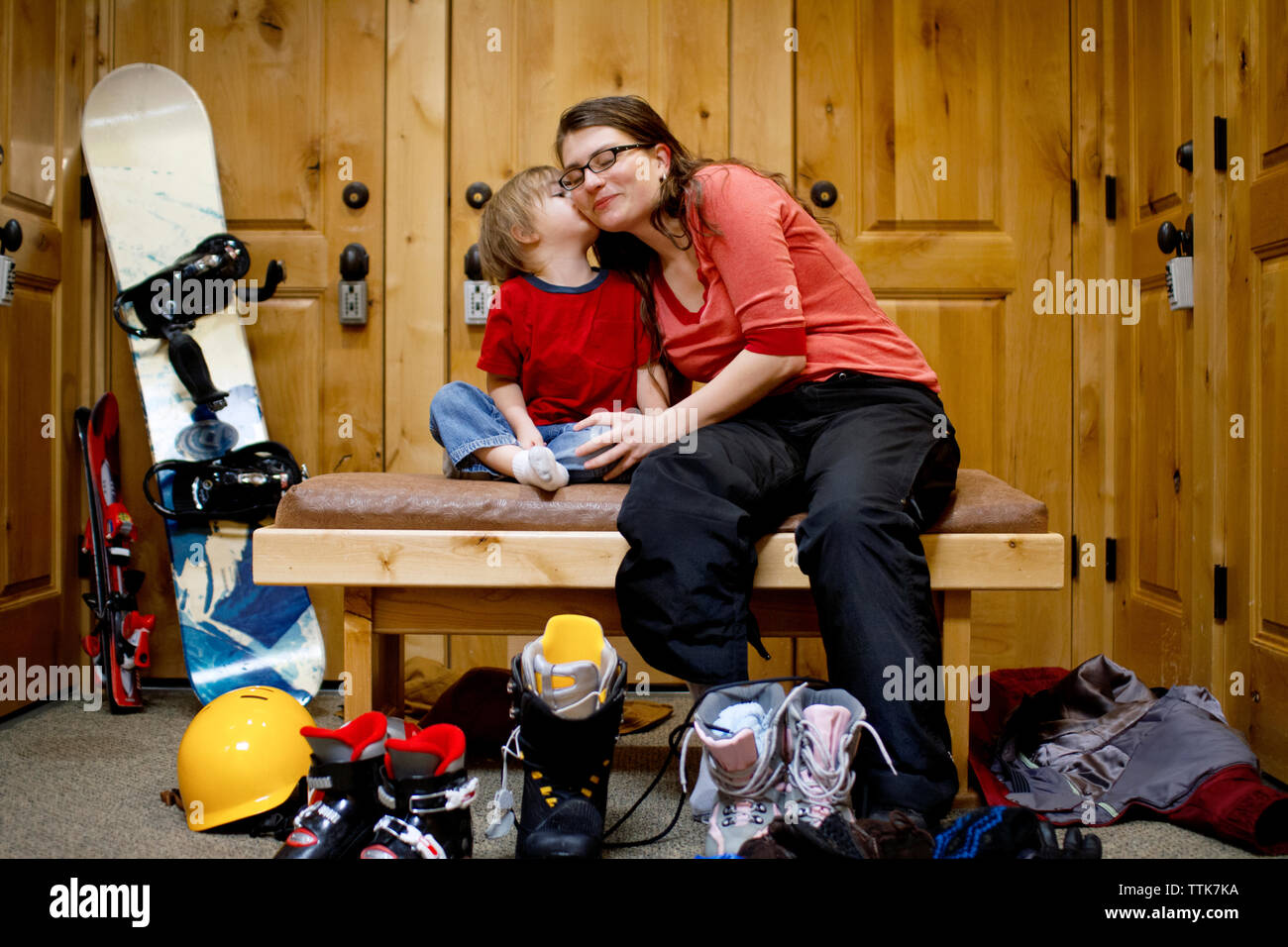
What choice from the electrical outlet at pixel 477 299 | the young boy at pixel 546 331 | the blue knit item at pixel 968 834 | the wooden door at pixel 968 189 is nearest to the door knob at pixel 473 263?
the electrical outlet at pixel 477 299

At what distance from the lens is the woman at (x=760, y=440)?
3.87ft

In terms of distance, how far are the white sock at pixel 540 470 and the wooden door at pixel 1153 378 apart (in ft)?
3.99

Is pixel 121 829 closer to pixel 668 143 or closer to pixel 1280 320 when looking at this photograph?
pixel 668 143

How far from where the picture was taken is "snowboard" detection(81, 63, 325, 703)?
202cm

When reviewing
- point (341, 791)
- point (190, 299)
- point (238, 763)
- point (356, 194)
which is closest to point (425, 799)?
point (341, 791)

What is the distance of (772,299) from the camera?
1.39 metres

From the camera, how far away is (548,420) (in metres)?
1.68

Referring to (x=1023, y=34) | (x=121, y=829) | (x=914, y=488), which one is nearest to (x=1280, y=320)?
(x=914, y=488)

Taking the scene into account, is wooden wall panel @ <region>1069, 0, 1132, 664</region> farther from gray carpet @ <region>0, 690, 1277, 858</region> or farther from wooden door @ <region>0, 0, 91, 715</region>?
wooden door @ <region>0, 0, 91, 715</region>

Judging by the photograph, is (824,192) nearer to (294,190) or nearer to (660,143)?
(660,143)

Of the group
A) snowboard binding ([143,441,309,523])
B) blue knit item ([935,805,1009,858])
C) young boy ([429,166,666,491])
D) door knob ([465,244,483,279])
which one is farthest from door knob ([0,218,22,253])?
blue knit item ([935,805,1009,858])

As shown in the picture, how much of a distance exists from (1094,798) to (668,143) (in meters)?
1.20

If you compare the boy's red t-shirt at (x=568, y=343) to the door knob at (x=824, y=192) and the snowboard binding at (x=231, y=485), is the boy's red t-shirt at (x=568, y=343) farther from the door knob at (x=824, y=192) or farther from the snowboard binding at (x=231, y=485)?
the door knob at (x=824, y=192)

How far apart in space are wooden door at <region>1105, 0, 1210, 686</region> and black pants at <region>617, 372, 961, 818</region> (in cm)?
80
